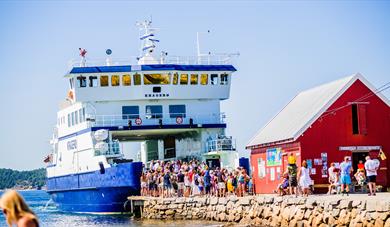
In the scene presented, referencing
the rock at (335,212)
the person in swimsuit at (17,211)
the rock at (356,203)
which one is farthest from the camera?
the rock at (335,212)

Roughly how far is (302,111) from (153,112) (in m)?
10.0

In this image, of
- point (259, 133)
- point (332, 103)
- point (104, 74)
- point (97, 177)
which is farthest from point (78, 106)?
point (332, 103)

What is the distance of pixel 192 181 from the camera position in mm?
28500

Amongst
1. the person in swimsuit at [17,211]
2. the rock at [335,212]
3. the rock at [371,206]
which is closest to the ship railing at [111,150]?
the rock at [335,212]

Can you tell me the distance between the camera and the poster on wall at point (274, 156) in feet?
83.8

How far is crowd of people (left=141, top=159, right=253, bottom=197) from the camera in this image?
2692cm

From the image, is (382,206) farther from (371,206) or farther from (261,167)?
(261,167)

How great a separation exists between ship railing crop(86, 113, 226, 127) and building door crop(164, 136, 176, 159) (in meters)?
3.38

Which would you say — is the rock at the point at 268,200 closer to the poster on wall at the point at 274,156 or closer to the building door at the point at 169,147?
the poster on wall at the point at 274,156

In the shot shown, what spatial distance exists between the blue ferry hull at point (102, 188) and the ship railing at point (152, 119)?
241cm

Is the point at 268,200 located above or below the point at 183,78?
below

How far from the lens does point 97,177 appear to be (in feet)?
105

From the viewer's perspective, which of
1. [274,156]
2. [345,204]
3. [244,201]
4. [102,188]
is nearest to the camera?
[345,204]

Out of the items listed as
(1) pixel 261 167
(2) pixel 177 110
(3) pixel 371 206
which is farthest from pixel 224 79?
(3) pixel 371 206
